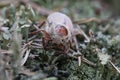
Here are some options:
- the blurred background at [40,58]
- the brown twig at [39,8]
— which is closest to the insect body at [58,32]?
the blurred background at [40,58]

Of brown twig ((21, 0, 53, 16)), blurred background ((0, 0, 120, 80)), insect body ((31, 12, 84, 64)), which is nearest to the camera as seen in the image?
blurred background ((0, 0, 120, 80))

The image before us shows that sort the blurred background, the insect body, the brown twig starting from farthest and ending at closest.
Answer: the brown twig
the insect body
the blurred background

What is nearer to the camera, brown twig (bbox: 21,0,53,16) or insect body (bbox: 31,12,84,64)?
insect body (bbox: 31,12,84,64)

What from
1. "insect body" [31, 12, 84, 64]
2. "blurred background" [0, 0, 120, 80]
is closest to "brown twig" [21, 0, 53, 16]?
"blurred background" [0, 0, 120, 80]

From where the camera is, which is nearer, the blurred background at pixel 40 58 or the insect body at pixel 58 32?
the blurred background at pixel 40 58

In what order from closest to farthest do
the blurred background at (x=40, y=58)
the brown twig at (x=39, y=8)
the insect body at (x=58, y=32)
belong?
the blurred background at (x=40, y=58) < the insect body at (x=58, y=32) < the brown twig at (x=39, y=8)

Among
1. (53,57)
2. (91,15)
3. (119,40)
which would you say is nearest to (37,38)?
(53,57)

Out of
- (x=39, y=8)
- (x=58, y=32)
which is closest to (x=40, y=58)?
(x=58, y=32)

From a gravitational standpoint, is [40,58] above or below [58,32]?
below

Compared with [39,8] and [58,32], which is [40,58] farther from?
[39,8]

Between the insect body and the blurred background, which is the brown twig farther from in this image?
the insect body

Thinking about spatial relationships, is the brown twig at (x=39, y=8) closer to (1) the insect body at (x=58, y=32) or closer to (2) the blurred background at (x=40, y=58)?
(2) the blurred background at (x=40, y=58)
